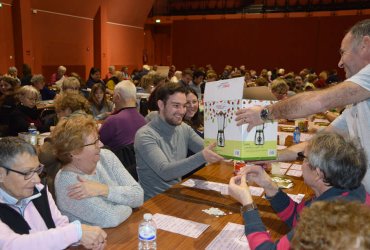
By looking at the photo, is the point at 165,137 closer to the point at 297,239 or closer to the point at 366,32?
the point at 366,32

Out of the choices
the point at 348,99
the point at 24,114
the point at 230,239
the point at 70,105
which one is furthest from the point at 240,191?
the point at 24,114

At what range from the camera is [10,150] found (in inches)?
65.9

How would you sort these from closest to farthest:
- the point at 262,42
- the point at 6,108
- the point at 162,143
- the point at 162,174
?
1. the point at 162,174
2. the point at 162,143
3. the point at 6,108
4. the point at 262,42

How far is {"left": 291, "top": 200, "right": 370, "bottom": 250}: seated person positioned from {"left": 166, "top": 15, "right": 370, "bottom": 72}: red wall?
53.2 feet

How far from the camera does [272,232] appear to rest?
1.89m

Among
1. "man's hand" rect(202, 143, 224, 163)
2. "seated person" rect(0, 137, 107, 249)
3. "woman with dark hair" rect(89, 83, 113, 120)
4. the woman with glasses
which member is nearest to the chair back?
"man's hand" rect(202, 143, 224, 163)

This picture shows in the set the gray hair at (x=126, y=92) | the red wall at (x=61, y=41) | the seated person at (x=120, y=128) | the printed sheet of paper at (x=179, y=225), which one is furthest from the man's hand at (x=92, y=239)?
the red wall at (x=61, y=41)

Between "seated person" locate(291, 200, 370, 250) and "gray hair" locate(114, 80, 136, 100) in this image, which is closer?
"seated person" locate(291, 200, 370, 250)

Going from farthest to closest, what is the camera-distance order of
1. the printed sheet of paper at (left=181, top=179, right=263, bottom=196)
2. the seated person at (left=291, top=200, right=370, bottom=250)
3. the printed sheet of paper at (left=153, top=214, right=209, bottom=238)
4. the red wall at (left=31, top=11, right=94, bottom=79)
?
the red wall at (left=31, top=11, right=94, bottom=79) → the printed sheet of paper at (left=181, top=179, right=263, bottom=196) → the printed sheet of paper at (left=153, top=214, right=209, bottom=238) → the seated person at (left=291, top=200, right=370, bottom=250)

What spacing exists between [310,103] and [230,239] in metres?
0.78

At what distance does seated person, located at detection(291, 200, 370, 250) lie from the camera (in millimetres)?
821

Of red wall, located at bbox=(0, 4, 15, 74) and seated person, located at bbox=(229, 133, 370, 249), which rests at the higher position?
red wall, located at bbox=(0, 4, 15, 74)

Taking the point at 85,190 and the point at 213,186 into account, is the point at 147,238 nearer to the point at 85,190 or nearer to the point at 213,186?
the point at 85,190

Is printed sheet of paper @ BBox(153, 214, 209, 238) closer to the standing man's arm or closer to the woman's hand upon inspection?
the woman's hand
